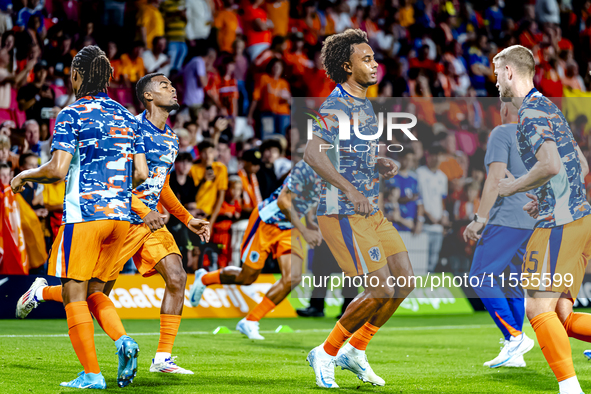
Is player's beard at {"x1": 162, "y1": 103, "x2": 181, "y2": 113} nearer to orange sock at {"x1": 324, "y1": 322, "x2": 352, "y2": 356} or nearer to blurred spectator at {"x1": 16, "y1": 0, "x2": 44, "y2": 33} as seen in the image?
orange sock at {"x1": 324, "y1": 322, "x2": 352, "y2": 356}

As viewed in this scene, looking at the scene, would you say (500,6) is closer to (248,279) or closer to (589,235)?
(248,279)

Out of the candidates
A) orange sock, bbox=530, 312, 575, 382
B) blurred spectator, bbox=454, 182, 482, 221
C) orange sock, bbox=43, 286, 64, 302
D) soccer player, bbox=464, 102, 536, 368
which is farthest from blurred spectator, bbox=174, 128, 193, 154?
orange sock, bbox=530, 312, 575, 382

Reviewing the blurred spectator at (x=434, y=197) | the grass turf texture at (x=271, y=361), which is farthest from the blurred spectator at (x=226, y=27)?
the grass turf texture at (x=271, y=361)

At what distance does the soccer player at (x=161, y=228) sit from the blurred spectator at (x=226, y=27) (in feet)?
30.0

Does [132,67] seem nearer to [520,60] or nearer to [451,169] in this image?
[451,169]

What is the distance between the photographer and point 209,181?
460 inches

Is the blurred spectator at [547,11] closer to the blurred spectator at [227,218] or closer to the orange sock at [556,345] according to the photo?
the blurred spectator at [227,218]

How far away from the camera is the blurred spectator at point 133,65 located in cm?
1350

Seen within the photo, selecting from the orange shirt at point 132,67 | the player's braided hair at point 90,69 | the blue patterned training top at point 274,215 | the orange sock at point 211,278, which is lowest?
the orange sock at point 211,278

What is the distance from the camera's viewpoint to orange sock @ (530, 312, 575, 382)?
4.67 meters

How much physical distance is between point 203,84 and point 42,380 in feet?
30.6

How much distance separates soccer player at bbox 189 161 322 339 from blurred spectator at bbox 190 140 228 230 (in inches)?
79.1

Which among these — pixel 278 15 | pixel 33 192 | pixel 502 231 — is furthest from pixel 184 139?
pixel 502 231

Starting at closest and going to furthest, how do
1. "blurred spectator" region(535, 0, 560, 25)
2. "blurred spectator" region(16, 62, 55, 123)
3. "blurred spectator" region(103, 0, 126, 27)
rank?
"blurred spectator" region(16, 62, 55, 123) < "blurred spectator" region(103, 0, 126, 27) < "blurred spectator" region(535, 0, 560, 25)
